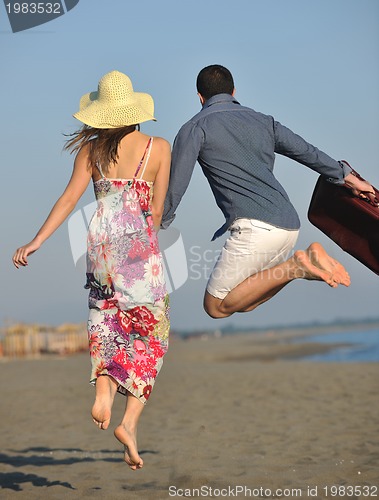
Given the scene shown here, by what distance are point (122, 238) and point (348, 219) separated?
1.70m

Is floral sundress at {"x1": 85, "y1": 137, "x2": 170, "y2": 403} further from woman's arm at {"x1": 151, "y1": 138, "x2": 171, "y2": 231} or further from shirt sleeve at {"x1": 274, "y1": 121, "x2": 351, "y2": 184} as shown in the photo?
shirt sleeve at {"x1": 274, "y1": 121, "x2": 351, "y2": 184}

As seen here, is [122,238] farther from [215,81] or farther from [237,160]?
[215,81]

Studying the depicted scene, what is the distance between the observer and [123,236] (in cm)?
482

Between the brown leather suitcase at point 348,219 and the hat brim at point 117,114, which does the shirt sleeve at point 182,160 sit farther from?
the brown leather suitcase at point 348,219

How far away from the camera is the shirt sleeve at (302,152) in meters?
5.01

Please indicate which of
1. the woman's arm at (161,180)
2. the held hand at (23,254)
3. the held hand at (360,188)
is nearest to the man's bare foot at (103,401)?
the held hand at (23,254)

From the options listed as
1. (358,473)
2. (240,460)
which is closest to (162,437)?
(240,460)

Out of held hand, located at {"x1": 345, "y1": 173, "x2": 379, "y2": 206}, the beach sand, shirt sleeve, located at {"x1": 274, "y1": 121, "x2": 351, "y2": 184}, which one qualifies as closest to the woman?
shirt sleeve, located at {"x1": 274, "y1": 121, "x2": 351, "y2": 184}

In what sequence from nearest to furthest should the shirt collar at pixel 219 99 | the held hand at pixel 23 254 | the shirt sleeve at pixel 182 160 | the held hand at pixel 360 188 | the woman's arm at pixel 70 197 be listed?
the held hand at pixel 23 254, the woman's arm at pixel 70 197, the shirt sleeve at pixel 182 160, the shirt collar at pixel 219 99, the held hand at pixel 360 188

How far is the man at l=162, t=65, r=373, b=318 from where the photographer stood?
4.87 m

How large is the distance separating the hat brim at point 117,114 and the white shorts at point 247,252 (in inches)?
33.9

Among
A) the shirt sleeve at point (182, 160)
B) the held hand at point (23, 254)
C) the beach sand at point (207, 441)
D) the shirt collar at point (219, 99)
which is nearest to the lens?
the held hand at point (23, 254)

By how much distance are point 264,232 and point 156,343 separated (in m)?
0.95

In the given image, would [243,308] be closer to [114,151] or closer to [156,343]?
[156,343]
